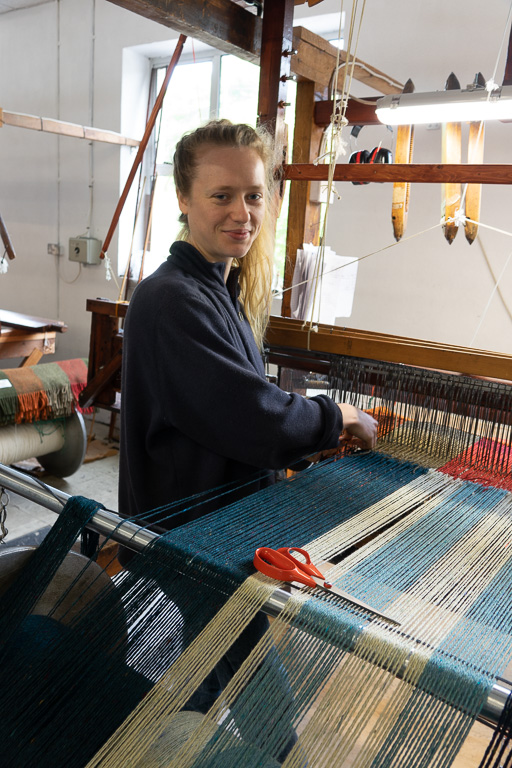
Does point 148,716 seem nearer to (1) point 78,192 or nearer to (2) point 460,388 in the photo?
(2) point 460,388

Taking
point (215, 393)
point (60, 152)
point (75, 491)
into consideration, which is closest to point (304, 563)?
point (215, 393)

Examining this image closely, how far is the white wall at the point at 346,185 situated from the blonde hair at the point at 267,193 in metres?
1.71

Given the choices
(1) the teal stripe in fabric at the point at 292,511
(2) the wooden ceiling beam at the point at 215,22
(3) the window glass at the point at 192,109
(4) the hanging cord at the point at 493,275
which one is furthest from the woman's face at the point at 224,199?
(3) the window glass at the point at 192,109

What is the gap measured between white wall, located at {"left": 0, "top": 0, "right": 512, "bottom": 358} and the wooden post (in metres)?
1.03

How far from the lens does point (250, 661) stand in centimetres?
84

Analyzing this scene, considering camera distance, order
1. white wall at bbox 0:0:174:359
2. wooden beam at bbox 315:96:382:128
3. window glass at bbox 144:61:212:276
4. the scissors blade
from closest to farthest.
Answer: the scissors blade < wooden beam at bbox 315:96:382:128 < window glass at bbox 144:61:212:276 < white wall at bbox 0:0:174:359

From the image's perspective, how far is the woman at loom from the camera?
118cm

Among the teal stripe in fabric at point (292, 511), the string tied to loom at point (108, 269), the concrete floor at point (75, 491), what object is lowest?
the concrete floor at point (75, 491)

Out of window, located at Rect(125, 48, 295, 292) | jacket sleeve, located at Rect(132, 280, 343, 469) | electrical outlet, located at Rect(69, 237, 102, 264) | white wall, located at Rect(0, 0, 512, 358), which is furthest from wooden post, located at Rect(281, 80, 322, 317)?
electrical outlet, located at Rect(69, 237, 102, 264)

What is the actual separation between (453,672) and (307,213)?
210 centimetres

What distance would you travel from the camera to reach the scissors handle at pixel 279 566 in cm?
90

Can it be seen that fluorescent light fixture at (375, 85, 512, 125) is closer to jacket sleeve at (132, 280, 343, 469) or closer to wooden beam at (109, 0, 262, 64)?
wooden beam at (109, 0, 262, 64)

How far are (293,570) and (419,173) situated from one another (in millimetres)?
1050

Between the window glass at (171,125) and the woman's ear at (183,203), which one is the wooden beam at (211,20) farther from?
the window glass at (171,125)
